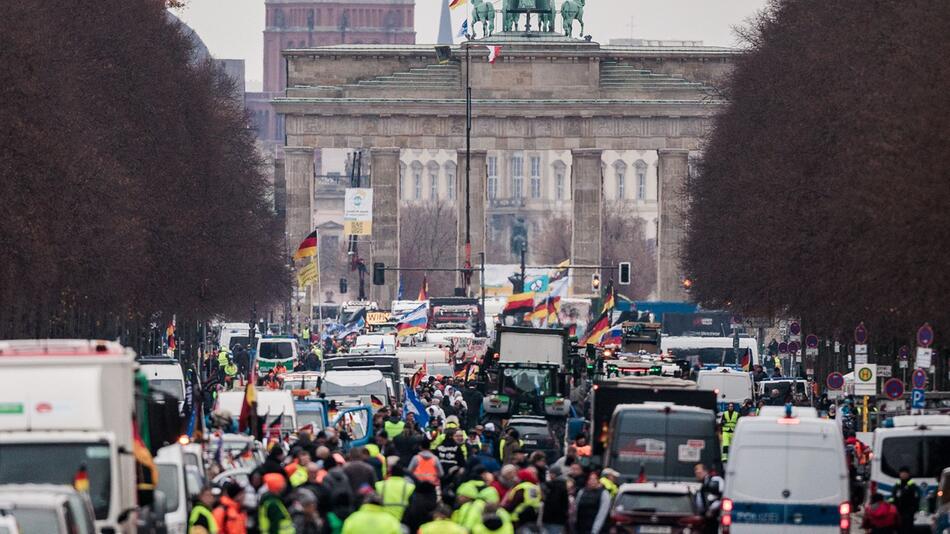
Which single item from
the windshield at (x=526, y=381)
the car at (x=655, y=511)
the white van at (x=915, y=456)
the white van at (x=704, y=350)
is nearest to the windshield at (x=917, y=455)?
the white van at (x=915, y=456)

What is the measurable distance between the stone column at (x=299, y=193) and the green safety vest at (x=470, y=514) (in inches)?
4507

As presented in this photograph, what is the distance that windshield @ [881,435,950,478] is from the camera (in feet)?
124

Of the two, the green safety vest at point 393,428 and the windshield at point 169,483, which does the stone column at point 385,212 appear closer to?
the green safety vest at point 393,428

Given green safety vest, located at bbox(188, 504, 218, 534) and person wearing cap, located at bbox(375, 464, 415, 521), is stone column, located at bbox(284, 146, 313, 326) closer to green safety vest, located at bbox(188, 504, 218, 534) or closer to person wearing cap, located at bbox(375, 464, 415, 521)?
person wearing cap, located at bbox(375, 464, 415, 521)

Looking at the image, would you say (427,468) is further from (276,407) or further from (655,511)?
(276,407)

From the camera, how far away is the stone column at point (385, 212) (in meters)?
143

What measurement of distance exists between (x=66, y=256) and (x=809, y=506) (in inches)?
1236

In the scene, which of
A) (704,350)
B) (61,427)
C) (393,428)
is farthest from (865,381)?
(704,350)

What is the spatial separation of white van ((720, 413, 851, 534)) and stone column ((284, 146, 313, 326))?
10992 centimetres

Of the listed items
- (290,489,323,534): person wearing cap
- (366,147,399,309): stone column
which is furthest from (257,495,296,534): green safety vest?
(366,147,399,309): stone column

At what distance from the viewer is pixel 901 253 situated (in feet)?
166

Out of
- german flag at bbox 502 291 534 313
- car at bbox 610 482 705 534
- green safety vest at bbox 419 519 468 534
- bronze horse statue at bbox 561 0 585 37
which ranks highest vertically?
bronze horse statue at bbox 561 0 585 37

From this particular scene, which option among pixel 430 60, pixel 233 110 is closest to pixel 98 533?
pixel 233 110

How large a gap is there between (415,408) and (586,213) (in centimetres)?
8981
